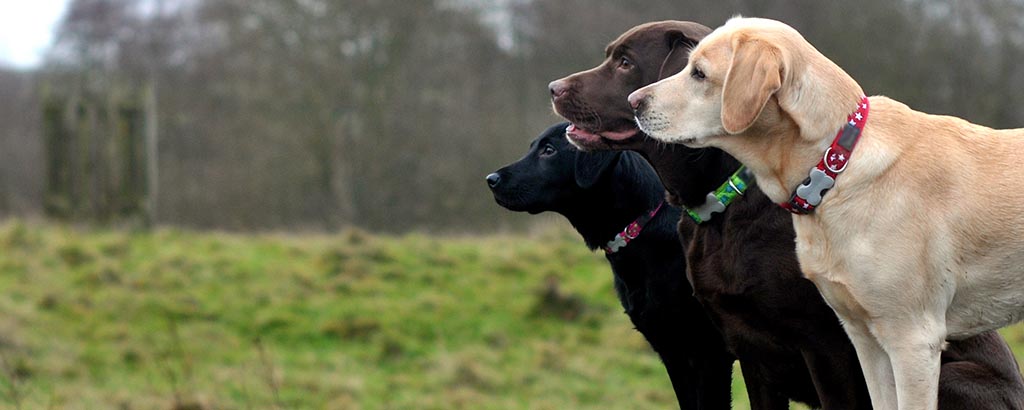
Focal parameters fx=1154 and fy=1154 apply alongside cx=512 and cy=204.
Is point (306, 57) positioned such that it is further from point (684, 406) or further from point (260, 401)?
point (684, 406)

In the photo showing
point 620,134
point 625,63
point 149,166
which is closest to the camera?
point 620,134

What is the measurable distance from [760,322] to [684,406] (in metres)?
0.90

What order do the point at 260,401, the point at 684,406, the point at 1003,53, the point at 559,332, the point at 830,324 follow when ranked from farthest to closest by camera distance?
the point at 1003,53, the point at 559,332, the point at 260,401, the point at 684,406, the point at 830,324

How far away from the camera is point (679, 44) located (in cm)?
466

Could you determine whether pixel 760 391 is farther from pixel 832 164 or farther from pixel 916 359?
pixel 832 164

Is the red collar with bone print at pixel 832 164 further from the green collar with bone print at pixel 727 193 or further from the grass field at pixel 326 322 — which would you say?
the grass field at pixel 326 322

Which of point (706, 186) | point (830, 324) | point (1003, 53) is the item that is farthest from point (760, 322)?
point (1003, 53)

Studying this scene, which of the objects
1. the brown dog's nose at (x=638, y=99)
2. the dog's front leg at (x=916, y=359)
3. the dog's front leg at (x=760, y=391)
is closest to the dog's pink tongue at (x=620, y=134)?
the brown dog's nose at (x=638, y=99)

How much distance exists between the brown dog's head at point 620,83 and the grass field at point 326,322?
3.97 meters

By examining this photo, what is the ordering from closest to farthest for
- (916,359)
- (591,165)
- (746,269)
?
(916,359), (746,269), (591,165)

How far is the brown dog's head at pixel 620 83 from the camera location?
4.64 m

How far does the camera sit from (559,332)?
1138 cm

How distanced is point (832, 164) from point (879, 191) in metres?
0.17

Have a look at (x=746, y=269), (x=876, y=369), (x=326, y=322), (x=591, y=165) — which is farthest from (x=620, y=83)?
(x=326, y=322)
